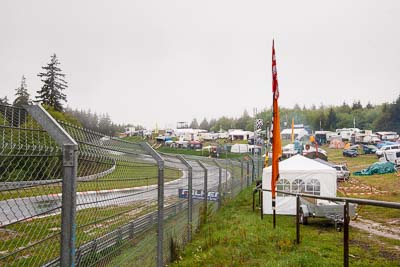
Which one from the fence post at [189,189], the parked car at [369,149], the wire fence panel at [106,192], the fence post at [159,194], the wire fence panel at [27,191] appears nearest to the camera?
the wire fence panel at [27,191]

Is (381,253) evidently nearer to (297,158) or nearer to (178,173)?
(178,173)

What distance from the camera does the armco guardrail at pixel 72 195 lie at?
1.92 meters

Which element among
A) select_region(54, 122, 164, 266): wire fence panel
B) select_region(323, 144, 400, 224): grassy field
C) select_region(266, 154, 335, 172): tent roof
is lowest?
select_region(323, 144, 400, 224): grassy field

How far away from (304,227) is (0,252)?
1088 centimetres

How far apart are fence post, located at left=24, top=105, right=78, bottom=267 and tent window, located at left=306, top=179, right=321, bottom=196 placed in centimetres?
1335

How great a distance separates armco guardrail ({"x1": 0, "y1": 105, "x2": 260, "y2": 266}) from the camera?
6.31ft

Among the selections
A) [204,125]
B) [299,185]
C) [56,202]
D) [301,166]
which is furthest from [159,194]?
[204,125]

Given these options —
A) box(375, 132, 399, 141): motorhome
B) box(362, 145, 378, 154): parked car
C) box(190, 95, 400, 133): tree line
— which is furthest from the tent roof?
box(375, 132, 399, 141): motorhome

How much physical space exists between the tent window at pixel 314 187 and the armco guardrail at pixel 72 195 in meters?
10.9

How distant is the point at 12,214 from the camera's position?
186 cm

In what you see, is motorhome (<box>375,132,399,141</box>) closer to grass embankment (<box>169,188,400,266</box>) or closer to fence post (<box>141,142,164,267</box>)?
grass embankment (<box>169,188,400,266</box>)

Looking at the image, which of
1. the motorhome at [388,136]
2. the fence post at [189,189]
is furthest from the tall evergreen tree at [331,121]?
the fence post at [189,189]

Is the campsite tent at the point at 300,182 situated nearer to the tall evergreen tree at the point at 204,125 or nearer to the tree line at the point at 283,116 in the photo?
the tree line at the point at 283,116

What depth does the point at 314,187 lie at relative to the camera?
47.9 feet
